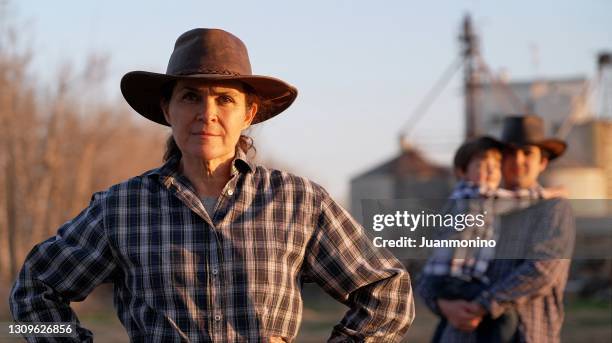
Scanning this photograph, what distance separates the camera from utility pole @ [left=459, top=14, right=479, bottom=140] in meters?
32.8

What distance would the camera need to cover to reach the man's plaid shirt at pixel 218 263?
2.57 metres

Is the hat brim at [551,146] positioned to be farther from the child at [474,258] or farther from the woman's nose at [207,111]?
the woman's nose at [207,111]

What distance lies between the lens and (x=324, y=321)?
16.0 meters

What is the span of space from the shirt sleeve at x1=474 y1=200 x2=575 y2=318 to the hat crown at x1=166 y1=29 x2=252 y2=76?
2.08 m

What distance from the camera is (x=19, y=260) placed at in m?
22.0

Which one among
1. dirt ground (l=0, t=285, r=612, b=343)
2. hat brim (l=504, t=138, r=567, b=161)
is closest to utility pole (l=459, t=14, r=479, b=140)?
dirt ground (l=0, t=285, r=612, b=343)

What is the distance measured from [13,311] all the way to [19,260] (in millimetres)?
20149

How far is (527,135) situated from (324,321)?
37.3ft

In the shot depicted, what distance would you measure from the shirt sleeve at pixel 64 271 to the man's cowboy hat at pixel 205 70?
15.4 inches

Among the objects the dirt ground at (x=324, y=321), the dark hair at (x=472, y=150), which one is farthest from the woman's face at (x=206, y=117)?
the dirt ground at (x=324, y=321)

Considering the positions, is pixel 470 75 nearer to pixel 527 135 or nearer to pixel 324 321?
pixel 324 321

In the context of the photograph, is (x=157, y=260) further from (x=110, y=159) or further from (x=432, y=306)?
(x=110, y=159)

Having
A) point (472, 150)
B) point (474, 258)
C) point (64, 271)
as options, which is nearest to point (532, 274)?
point (474, 258)

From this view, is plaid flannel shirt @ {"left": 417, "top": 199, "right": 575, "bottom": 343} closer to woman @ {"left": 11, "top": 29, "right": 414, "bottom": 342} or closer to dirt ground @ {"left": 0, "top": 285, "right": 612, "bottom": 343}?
woman @ {"left": 11, "top": 29, "right": 414, "bottom": 342}
